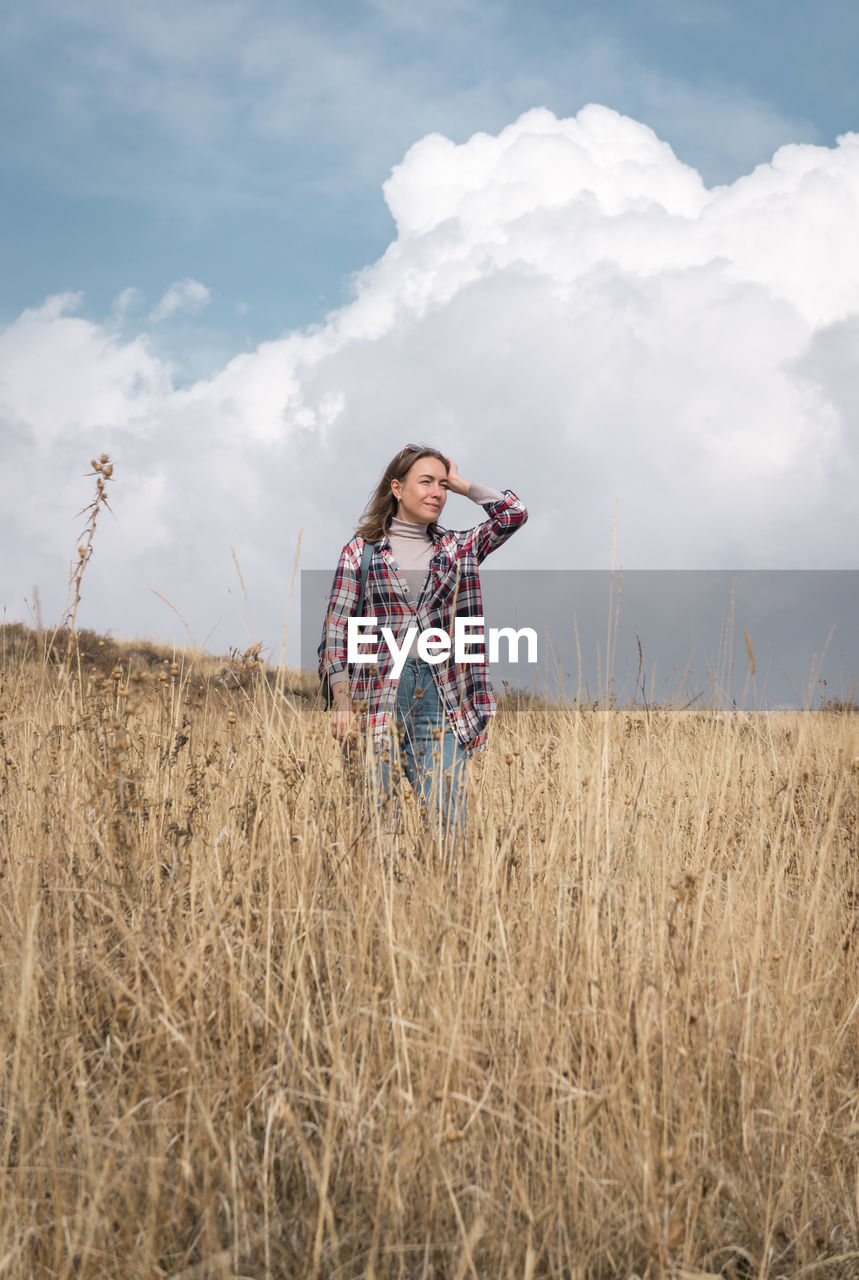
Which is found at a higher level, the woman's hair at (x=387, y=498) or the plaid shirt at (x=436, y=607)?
the woman's hair at (x=387, y=498)

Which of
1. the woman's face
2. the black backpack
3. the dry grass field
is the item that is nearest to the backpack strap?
the black backpack

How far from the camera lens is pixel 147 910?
2.42m

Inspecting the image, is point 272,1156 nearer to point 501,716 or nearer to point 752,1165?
point 752,1165

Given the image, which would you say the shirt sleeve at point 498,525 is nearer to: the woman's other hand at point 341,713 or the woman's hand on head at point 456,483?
the woman's hand on head at point 456,483

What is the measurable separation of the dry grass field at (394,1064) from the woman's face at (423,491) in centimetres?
152

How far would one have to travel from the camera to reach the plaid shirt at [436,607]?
3951 millimetres

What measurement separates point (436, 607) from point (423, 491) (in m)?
0.58

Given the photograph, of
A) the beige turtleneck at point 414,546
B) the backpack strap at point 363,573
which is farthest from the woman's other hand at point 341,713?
the beige turtleneck at point 414,546

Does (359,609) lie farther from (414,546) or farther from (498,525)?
(498,525)

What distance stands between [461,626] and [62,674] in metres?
1.83

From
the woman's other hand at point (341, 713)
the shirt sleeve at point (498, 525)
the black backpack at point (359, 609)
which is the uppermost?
the shirt sleeve at point (498, 525)

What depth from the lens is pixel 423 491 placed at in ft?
13.7

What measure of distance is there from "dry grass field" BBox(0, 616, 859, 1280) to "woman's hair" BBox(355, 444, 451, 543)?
1473mm

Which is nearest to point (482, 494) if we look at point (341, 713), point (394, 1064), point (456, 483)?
point (456, 483)
